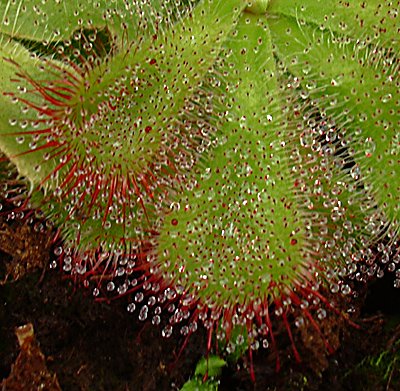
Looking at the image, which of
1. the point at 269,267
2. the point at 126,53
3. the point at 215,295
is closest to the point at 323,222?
the point at 269,267

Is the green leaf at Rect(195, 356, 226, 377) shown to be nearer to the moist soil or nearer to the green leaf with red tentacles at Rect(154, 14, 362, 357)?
the moist soil

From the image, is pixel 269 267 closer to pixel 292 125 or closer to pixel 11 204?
pixel 292 125

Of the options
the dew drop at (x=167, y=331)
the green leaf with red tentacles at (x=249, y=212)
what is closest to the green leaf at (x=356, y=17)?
the green leaf with red tentacles at (x=249, y=212)

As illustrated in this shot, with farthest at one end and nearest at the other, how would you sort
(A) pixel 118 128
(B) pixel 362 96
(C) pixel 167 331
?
(C) pixel 167 331 < (B) pixel 362 96 < (A) pixel 118 128

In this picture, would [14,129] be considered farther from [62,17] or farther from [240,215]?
[240,215]

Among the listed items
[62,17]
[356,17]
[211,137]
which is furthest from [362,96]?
[62,17]

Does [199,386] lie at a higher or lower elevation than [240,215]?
lower

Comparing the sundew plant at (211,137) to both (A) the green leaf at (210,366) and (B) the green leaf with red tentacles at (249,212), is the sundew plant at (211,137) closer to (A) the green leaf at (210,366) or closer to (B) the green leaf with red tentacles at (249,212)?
(B) the green leaf with red tentacles at (249,212)

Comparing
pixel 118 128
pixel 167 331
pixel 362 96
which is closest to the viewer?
pixel 118 128
